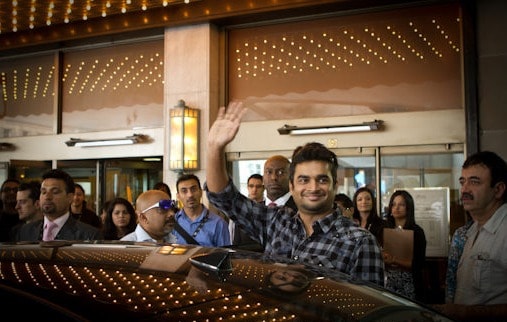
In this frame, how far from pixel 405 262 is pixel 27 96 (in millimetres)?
8885

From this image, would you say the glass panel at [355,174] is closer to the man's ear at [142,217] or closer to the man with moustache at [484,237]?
the man's ear at [142,217]

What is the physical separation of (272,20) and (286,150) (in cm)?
204

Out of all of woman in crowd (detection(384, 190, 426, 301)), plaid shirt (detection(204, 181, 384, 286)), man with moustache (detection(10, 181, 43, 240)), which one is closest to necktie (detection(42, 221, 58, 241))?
man with moustache (detection(10, 181, 43, 240))

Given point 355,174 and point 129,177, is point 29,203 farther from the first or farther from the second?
point 129,177

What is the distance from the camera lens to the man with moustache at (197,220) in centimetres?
553

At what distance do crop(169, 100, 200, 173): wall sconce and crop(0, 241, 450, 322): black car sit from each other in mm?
6876

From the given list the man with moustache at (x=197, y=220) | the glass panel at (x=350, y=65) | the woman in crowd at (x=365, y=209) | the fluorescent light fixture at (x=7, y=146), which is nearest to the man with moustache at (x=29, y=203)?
the man with moustache at (x=197, y=220)

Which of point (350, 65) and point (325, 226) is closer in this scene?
point (325, 226)

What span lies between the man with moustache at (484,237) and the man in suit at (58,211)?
2.61 m

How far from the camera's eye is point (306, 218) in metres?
2.99

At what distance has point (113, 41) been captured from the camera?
33.8 ft

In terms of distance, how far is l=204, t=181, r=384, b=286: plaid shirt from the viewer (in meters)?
2.73

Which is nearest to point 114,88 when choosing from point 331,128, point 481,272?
point 331,128

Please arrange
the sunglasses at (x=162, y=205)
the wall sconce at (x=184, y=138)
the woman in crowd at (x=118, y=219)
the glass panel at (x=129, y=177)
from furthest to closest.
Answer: the glass panel at (x=129, y=177)
the wall sconce at (x=184, y=138)
the woman in crowd at (x=118, y=219)
the sunglasses at (x=162, y=205)
